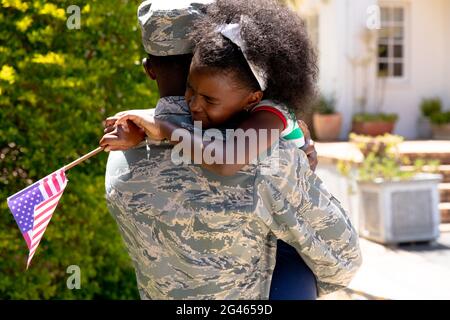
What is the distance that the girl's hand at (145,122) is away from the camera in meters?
2.03

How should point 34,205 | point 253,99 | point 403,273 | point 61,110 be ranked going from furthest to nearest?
point 403,273
point 61,110
point 34,205
point 253,99

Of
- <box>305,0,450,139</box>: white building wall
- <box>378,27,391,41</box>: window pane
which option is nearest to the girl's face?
<box>305,0,450,139</box>: white building wall

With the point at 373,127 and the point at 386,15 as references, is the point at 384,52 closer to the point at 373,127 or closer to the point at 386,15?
the point at 386,15

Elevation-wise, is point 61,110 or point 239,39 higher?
point 239,39

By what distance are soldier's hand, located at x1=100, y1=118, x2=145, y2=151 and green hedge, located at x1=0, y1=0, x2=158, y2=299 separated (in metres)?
2.16

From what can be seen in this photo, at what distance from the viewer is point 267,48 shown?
1.93 meters

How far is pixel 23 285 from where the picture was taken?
14.4 feet

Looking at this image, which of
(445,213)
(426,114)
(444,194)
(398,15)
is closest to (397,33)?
(398,15)

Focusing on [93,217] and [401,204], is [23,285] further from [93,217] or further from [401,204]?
[401,204]

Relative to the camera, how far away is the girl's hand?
203 cm

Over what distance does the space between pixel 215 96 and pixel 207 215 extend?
0.31 metres

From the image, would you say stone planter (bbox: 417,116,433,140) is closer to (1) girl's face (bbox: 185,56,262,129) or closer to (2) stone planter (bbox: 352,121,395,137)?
(2) stone planter (bbox: 352,121,395,137)
